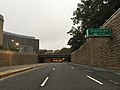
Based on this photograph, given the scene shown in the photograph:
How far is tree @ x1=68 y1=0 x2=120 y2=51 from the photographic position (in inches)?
2333

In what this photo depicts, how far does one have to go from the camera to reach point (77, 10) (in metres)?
83.2

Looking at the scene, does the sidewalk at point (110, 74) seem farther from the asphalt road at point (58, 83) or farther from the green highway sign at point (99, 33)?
the green highway sign at point (99, 33)

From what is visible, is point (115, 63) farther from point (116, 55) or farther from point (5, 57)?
point (5, 57)

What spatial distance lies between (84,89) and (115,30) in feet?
66.6

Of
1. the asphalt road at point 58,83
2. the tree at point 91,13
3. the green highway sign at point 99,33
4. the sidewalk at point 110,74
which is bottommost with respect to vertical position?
the asphalt road at point 58,83

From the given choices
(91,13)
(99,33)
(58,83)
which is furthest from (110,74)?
(91,13)

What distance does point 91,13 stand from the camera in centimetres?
7512

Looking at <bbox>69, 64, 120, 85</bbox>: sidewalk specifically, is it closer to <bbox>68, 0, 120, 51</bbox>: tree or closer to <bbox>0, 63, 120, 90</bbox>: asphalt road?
<bbox>0, 63, 120, 90</bbox>: asphalt road

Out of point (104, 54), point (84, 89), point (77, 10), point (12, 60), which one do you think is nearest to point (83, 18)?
point (77, 10)

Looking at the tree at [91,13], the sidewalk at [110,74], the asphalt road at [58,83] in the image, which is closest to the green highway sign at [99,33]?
the sidewalk at [110,74]

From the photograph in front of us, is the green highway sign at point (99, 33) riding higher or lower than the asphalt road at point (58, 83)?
higher

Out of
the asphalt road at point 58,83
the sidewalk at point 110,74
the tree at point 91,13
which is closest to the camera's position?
the asphalt road at point 58,83

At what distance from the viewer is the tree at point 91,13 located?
194 feet

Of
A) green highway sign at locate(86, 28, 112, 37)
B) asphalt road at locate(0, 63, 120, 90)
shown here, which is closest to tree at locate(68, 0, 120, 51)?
green highway sign at locate(86, 28, 112, 37)
